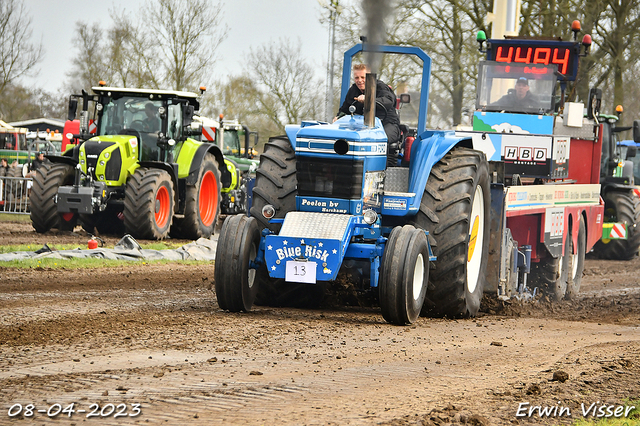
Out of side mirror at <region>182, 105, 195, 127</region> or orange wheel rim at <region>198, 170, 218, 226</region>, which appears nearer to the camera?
side mirror at <region>182, 105, 195, 127</region>

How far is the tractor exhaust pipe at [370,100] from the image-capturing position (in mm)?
7258

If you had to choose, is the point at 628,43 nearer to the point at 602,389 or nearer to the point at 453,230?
the point at 453,230

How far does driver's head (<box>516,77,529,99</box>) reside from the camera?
13.7 meters

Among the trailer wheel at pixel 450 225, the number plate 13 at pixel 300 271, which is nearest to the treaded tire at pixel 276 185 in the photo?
the number plate 13 at pixel 300 271

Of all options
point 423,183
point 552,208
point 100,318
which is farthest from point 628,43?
point 100,318

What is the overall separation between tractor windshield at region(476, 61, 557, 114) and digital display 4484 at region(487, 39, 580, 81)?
1.20ft

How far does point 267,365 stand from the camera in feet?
17.7

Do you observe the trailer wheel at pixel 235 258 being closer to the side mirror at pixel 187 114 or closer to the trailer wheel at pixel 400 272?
the trailer wheel at pixel 400 272

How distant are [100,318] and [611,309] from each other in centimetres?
615

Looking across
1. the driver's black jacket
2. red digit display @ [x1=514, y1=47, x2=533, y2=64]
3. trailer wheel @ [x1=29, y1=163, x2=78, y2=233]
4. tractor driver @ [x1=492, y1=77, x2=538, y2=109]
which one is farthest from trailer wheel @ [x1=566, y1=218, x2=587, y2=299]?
trailer wheel @ [x1=29, y1=163, x2=78, y2=233]

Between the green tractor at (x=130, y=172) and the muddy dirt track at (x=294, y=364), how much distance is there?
6.16 metres

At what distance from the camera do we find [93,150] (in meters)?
15.4

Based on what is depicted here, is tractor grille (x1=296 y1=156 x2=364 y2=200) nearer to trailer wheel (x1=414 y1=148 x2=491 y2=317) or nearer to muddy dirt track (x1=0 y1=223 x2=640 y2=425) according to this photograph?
trailer wheel (x1=414 y1=148 x2=491 y2=317)

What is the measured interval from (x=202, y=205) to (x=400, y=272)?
11.6 meters
